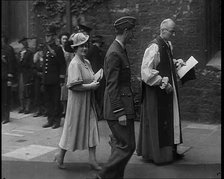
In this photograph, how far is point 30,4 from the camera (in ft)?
40.5

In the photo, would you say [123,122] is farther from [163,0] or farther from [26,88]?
[26,88]

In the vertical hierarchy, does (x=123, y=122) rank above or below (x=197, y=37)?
below

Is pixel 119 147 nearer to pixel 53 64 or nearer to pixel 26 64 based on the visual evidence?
pixel 53 64

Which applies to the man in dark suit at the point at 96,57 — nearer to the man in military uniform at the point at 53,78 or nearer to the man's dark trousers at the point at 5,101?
the man in military uniform at the point at 53,78

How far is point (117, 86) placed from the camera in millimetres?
5855

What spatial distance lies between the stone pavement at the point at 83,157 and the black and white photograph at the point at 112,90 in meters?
0.01

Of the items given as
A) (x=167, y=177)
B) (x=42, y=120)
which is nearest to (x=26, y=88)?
(x=42, y=120)

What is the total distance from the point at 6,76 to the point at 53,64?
121 centimetres

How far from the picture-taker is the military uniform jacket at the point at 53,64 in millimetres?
9898

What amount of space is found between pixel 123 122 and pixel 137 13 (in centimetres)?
532

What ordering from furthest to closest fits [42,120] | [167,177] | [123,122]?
[42,120], [167,177], [123,122]

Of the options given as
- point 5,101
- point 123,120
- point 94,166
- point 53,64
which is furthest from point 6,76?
point 123,120

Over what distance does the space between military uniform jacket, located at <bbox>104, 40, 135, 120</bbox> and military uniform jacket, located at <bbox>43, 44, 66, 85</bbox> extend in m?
3.97

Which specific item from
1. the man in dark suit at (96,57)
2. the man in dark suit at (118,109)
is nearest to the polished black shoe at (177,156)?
the man in dark suit at (118,109)
